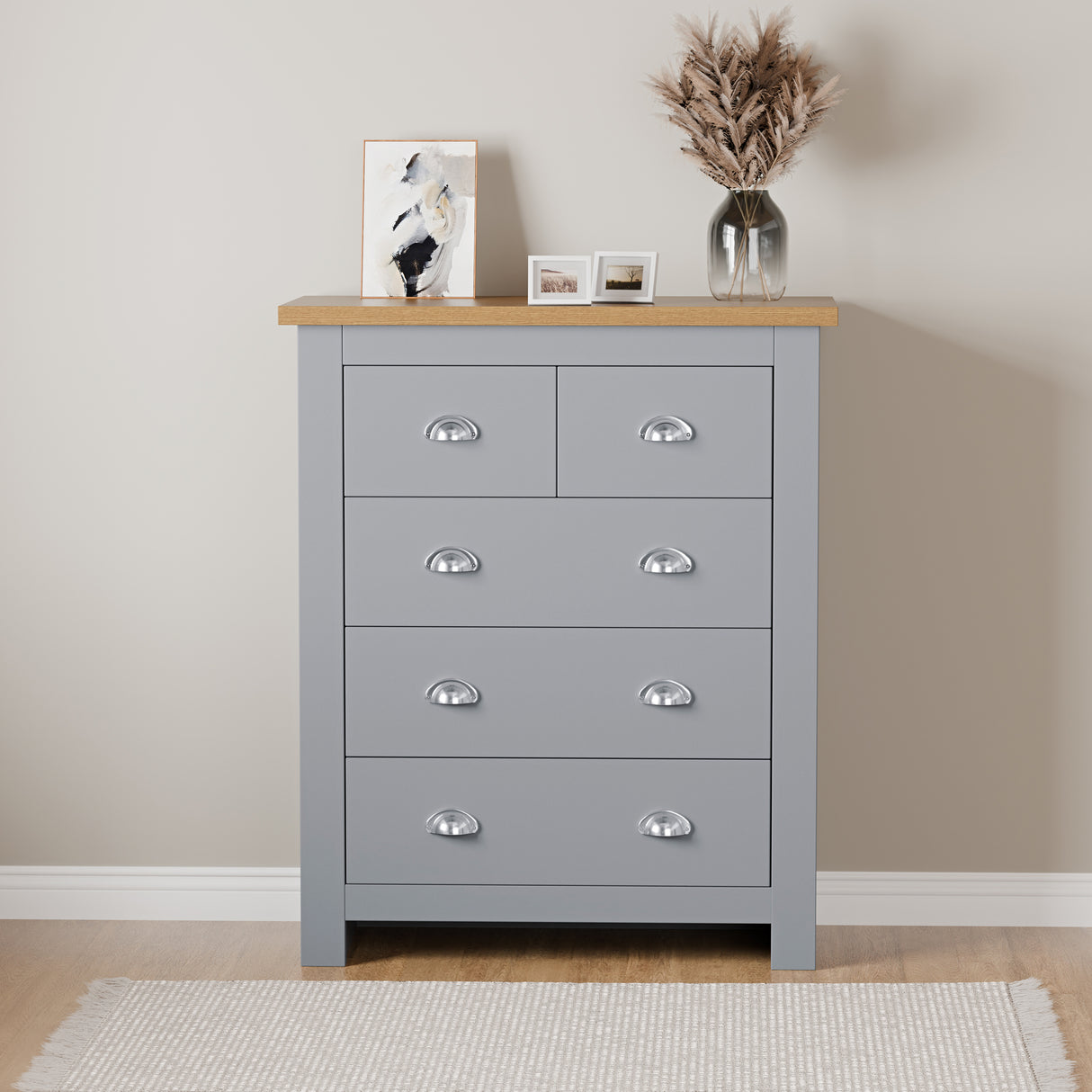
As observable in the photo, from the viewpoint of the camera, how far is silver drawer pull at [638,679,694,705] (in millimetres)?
2432

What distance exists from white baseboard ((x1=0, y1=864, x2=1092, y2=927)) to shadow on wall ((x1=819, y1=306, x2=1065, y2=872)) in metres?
0.04

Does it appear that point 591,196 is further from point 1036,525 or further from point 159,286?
point 1036,525

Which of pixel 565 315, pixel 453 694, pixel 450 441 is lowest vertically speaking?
pixel 453 694

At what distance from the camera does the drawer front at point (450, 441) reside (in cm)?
238

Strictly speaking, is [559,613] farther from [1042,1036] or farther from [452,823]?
[1042,1036]

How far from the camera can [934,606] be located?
9.02 feet

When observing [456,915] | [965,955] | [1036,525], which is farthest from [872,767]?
[456,915]

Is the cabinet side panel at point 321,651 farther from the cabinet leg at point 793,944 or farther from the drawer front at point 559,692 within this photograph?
the cabinet leg at point 793,944

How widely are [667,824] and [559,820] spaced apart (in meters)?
0.19

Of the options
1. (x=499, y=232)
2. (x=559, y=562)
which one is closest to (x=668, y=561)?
(x=559, y=562)

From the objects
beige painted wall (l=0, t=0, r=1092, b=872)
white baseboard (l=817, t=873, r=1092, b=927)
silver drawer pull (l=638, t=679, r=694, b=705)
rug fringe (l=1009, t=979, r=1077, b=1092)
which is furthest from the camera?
white baseboard (l=817, t=873, r=1092, b=927)

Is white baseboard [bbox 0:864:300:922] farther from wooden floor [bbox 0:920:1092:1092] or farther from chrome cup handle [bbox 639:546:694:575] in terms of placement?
chrome cup handle [bbox 639:546:694:575]

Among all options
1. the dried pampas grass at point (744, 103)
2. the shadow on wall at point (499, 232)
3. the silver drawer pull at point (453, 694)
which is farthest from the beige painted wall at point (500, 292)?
the silver drawer pull at point (453, 694)

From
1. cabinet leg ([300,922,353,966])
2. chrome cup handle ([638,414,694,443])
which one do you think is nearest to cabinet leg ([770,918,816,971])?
cabinet leg ([300,922,353,966])
